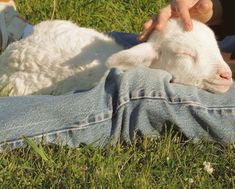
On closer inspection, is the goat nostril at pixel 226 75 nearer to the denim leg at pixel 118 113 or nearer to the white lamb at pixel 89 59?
the white lamb at pixel 89 59

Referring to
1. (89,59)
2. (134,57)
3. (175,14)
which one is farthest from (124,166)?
(175,14)

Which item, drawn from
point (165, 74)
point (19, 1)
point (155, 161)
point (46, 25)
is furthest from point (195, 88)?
point (19, 1)

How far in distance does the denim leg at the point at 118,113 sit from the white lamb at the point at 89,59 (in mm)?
172

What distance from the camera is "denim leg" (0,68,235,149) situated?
9.05 feet

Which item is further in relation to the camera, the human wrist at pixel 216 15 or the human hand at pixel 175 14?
the human wrist at pixel 216 15

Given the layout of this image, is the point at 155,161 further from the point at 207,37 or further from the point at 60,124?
the point at 207,37

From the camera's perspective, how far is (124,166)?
2.52m

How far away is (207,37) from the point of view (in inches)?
127

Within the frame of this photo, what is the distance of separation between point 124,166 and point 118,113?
Answer: 1.25 ft

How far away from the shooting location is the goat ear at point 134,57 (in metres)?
3.06

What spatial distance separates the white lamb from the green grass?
441mm

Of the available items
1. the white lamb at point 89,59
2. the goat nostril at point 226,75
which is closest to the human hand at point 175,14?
the white lamb at point 89,59

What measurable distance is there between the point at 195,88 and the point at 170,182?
29.9 inches

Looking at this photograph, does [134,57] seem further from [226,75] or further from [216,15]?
[216,15]
